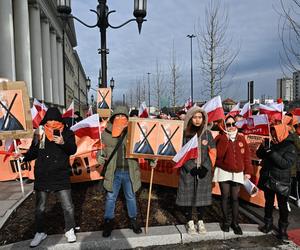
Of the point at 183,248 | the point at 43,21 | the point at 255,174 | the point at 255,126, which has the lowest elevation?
the point at 183,248

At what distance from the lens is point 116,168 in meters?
4.38

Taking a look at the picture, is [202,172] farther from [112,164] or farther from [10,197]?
[10,197]

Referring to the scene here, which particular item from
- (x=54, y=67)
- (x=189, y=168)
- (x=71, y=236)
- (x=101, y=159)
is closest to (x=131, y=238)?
(x=71, y=236)

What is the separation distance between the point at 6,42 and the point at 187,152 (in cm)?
1609

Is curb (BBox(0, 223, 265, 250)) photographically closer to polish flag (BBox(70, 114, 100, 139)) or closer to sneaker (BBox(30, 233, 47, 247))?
sneaker (BBox(30, 233, 47, 247))

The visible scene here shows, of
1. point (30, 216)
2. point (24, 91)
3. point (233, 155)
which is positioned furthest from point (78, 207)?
point (233, 155)

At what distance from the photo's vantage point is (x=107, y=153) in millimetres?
4383

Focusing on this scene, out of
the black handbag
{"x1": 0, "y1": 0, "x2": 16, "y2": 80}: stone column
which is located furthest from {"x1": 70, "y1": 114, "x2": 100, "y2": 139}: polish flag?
{"x1": 0, "y1": 0, "x2": 16, "y2": 80}: stone column

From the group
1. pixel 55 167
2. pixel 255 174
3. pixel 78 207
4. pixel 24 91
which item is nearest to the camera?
pixel 55 167

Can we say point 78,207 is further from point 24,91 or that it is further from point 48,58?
point 48,58

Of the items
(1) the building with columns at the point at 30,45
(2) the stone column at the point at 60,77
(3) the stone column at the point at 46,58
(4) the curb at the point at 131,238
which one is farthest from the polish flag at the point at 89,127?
(2) the stone column at the point at 60,77

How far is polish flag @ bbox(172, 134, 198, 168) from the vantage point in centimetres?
415

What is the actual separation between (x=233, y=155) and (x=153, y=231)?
165cm

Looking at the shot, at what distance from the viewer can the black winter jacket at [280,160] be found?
13.8ft
